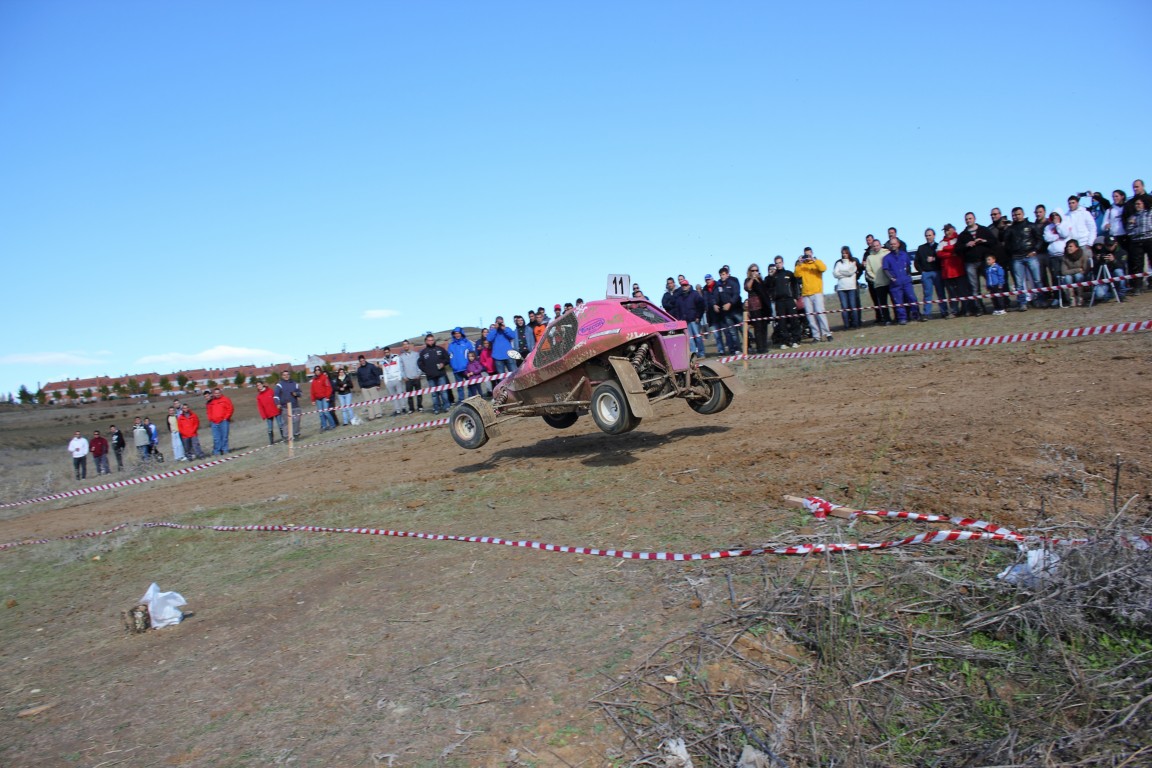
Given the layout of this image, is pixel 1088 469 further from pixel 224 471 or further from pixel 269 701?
pixel 224 471

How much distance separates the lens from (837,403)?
11680 millimetres

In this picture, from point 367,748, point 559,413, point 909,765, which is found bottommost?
point 909,765

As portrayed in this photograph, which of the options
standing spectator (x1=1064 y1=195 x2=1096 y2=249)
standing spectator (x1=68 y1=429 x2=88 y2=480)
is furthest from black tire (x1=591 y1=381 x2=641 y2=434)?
standing spectator (x1=68 y1=429 x2=88 y2=480)

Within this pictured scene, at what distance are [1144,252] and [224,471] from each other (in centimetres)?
1859

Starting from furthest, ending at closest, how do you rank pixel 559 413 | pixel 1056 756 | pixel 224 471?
pixel 224 471
pixel 559 413
pixel 1056 756

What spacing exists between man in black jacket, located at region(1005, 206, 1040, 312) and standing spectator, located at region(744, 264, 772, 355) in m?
4.82

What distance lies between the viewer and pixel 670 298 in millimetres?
19078

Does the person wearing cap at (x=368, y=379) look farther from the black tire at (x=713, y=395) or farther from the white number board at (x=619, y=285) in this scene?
the black tire at (x=713, y=395)

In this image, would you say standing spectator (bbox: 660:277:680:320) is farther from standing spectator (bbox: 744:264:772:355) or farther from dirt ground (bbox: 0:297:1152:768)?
dirt ground (bbox: 0:297:1152:768)

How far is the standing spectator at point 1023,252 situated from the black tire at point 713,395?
8.39 meters

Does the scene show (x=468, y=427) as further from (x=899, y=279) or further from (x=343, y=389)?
(x=343, y=389)

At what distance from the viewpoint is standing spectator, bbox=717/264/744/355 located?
1831 cm

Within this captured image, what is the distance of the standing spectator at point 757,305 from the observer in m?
17.8

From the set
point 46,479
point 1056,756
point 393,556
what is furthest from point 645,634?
point 46,479
